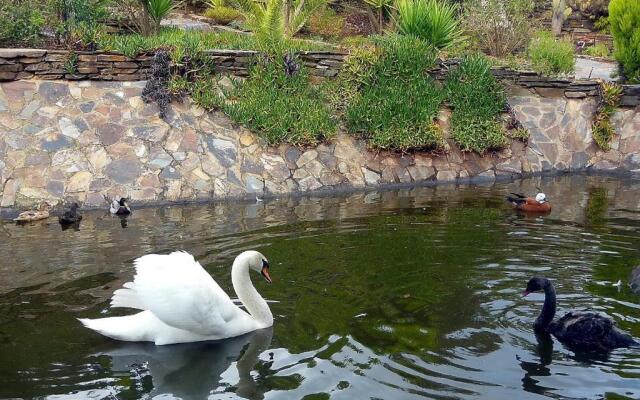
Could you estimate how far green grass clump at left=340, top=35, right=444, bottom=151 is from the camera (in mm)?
16500

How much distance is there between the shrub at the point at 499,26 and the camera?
2234cm

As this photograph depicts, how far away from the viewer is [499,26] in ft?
73.3

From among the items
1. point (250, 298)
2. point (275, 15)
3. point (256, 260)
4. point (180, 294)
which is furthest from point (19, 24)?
point (180, 294)

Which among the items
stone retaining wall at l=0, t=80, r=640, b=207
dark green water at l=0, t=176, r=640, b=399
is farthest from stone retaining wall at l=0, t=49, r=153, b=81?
dark green water at l=0, t=176, r=640, b=399

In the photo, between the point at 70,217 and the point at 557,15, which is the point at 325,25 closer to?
the point at 557,15

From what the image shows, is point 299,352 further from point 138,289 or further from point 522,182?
point 522,182

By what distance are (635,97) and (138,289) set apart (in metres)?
14.3

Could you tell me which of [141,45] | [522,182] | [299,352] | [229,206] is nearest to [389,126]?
[522,182]

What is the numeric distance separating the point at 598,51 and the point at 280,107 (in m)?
13.6

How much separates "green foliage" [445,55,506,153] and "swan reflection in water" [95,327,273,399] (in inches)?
392

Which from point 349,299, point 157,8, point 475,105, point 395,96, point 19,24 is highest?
point 157,8

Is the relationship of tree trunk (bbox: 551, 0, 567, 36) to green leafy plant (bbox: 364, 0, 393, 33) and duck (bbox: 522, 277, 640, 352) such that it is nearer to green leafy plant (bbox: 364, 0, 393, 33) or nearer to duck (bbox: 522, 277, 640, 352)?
green leafy plant (bbox: 364, 0, 393, 33)

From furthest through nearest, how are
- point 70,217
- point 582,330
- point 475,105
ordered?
point 475,105 → point 70,217 → point 582,330

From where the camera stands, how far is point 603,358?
23.7 ft
